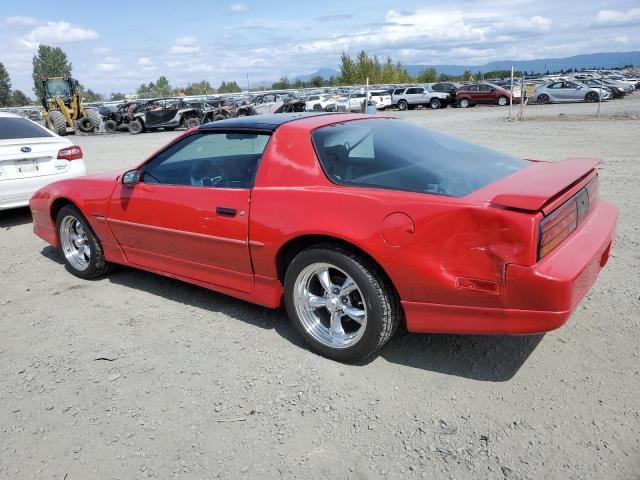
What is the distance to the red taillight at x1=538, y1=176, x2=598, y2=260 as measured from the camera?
2.45 metres

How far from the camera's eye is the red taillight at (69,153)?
22.7 ft

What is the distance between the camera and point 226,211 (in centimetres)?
336

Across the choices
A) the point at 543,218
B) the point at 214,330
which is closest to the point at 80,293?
the point at 214,330

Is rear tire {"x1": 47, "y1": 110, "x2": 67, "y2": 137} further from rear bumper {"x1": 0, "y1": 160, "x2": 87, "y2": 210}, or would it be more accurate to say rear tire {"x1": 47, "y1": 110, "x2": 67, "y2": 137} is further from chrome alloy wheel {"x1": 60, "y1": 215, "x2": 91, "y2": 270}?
chrome alloy wheel {"x1": 60, "y1": 215, "x2": 91, "y2": 270}

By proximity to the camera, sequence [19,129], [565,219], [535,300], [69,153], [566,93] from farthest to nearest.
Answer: [566,93], [69,153], [19,129], [565,219], [535,300]

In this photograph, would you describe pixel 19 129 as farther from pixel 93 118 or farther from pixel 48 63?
pixel 48 63

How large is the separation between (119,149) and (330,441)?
16.2 meters

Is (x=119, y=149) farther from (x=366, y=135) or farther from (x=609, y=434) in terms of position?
(x=609, y=434)

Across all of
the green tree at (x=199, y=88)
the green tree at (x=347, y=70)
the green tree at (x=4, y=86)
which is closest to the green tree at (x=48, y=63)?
the green tree at (x=4, y=86)

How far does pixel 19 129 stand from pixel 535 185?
263 inches

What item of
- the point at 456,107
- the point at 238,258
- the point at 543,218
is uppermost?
the point at 543,218

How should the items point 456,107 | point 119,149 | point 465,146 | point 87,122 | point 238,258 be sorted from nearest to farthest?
point 238,258
point 465,146
point 119,149
point 87,122
point 456,107

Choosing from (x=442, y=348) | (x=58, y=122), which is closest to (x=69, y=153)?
(x=442, y=348)

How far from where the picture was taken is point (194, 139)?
384 cm
